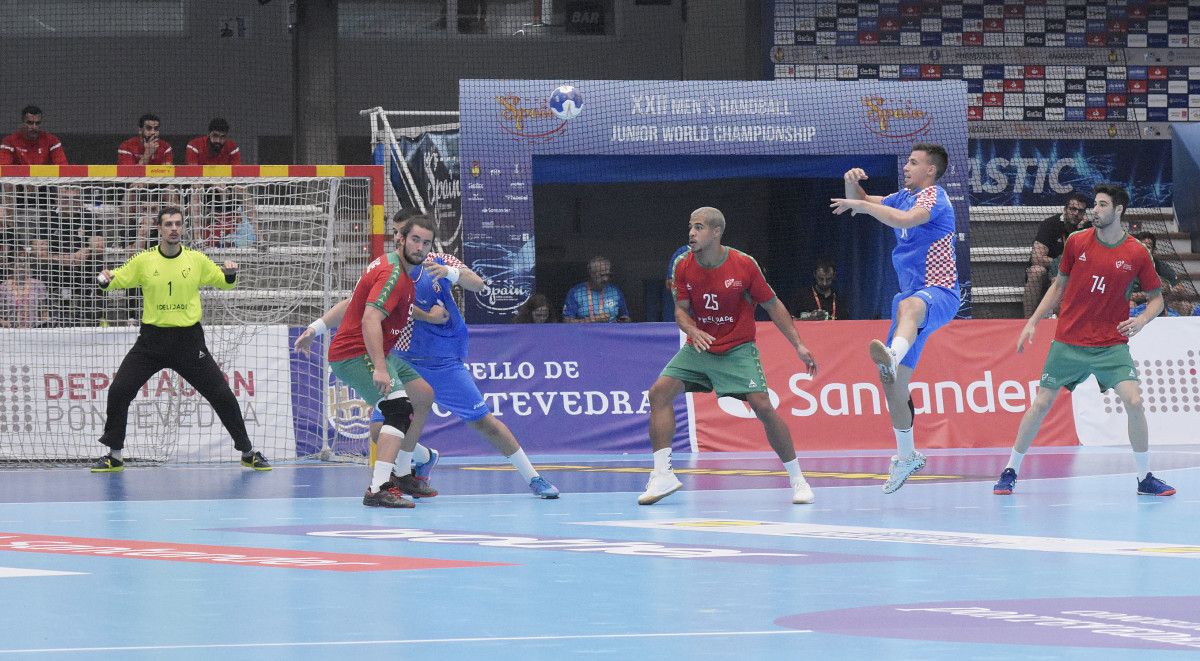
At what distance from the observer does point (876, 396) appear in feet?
60.2

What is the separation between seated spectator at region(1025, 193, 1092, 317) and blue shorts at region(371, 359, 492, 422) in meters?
11.5

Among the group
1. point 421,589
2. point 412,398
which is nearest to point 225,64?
point 412,398

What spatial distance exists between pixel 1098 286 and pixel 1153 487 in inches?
55.5

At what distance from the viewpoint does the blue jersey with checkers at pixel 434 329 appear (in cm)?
1142

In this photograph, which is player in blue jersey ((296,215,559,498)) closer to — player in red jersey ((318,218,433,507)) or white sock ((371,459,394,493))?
player in red jersey ((318,218,433,507))

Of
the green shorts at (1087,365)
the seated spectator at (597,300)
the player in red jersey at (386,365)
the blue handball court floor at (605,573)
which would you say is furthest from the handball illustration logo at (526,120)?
the green shorts at (1087,365)

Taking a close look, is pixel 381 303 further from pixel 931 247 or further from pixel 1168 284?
pixel 1168 284

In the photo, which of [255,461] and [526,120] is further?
[526,120]

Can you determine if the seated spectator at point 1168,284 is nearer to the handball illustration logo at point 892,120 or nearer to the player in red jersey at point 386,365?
the handball illustration logo at point 892,120

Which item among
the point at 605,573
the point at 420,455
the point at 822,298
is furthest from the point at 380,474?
the point at 822,298

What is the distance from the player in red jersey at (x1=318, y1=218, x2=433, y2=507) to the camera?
1085 centimetres

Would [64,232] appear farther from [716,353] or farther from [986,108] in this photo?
[986,108]

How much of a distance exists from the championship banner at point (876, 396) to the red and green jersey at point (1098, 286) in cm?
635

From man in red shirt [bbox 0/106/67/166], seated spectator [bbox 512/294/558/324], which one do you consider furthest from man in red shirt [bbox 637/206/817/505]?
man in red shirt [bbox 0/106/67/166]
